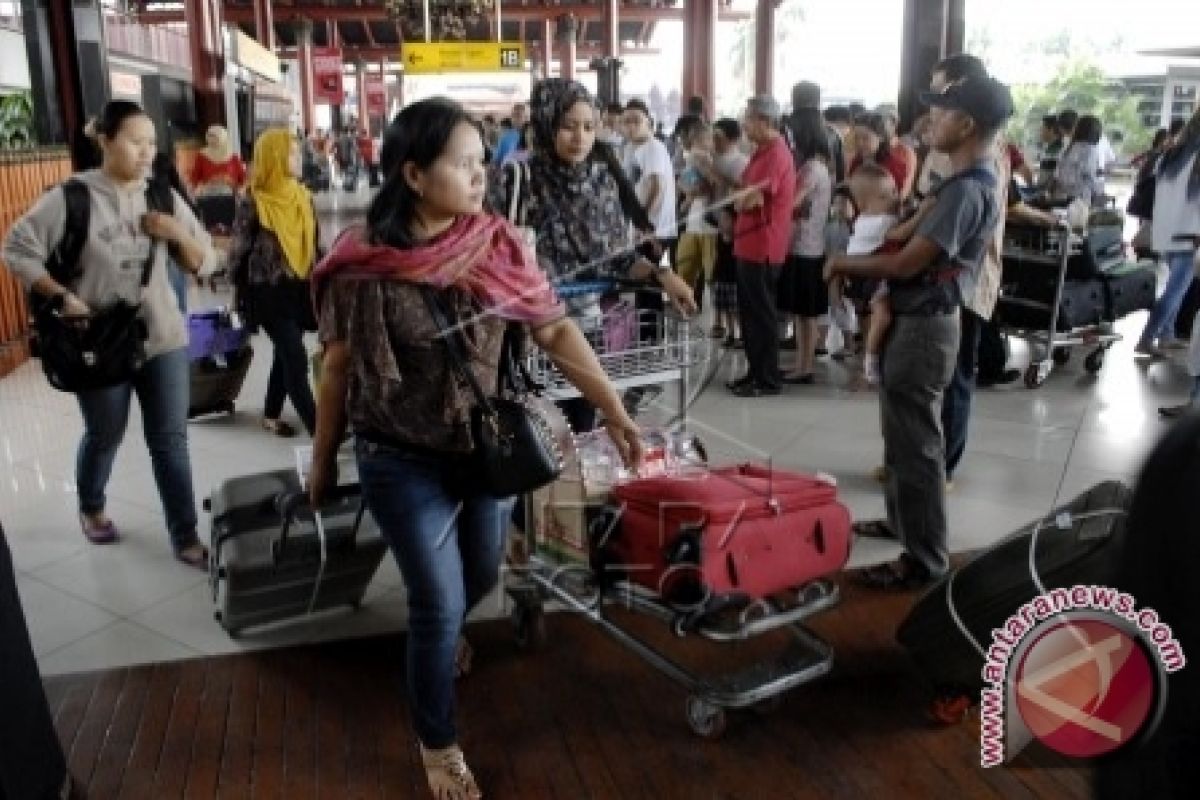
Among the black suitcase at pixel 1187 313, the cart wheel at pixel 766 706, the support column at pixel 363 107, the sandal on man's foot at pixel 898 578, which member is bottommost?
the cart wheel at pixel 766 706

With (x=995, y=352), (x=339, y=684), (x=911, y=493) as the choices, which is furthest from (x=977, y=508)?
(x=339, y=684)

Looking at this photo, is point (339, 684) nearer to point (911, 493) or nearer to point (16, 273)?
point (16, 273)

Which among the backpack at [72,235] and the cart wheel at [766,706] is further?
the backpack at [72,235]

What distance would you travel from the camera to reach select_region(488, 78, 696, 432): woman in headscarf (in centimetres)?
272

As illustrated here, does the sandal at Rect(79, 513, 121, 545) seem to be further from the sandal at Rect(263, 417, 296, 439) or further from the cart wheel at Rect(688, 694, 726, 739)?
the cart wheel at Rect(688, 694, 726, 739)

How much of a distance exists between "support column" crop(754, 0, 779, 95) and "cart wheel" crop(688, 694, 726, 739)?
1495cm

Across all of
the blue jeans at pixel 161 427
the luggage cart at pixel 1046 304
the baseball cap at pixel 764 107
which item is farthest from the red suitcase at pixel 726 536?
the luggage cart at pixel 1046 304

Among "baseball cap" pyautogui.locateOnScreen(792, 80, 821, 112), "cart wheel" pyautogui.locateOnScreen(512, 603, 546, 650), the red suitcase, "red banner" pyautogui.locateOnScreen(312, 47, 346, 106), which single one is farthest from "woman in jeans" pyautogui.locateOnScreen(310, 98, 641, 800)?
"red banner" pyautogui.locateOnScreen(312, 47, 346, 106)

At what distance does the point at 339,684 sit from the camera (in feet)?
8.34

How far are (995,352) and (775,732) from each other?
144 inches

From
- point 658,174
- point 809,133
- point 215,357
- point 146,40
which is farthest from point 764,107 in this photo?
point 146,40

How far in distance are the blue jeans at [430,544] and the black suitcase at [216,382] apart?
10.3ft

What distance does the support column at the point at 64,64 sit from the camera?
23.0ft

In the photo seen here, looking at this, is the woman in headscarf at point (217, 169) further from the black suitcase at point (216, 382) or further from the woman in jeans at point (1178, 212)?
the woman in jeans at point (1178, 212)
